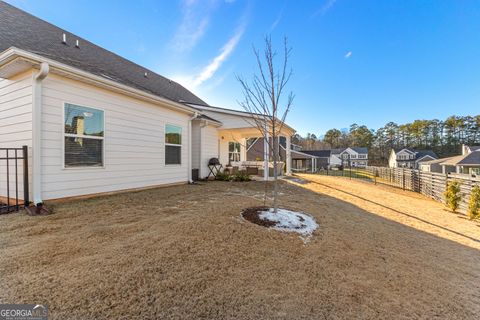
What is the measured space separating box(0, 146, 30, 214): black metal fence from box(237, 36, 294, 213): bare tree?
15.7 ft

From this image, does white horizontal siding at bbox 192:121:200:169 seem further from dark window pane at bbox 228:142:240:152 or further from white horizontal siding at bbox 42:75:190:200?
dark window pane at bbox 228:142:240:152

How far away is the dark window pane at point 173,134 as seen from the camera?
7473mm

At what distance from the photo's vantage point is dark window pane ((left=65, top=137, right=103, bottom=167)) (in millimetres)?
4617

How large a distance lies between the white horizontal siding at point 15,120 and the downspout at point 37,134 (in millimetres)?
263

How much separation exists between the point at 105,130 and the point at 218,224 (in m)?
4.20

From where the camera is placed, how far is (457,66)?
15359 millimetres

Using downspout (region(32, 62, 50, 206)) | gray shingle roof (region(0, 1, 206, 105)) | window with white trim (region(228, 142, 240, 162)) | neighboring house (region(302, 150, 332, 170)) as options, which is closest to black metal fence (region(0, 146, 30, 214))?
downspout (region(32, 62, 50, 206))

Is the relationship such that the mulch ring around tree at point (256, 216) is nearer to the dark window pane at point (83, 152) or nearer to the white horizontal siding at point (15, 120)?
the dark window pane at point (83, 152)

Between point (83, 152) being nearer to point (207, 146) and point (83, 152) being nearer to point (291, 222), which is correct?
point (291, 222)

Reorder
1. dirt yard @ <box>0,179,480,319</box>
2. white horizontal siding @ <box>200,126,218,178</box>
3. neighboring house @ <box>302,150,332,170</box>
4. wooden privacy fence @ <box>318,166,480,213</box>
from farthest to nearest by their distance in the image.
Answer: neighboring house @ <box>302,150,332,170</box>, white horizontal siding @ <box>200,126,218,178</box>, wooden privacy fence @ <box>318,166,480,213</box>, dirt yard @ <box>0,179,480,319</box>

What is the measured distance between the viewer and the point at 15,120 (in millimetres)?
4430

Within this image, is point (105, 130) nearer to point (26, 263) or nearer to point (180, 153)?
point (180, 153)

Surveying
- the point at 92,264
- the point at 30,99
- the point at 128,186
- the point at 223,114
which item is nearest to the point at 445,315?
the point at 92,264

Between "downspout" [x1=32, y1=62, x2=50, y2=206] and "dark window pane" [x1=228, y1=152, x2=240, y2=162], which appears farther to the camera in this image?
"dark window pane" [x1=228, y1=152, x2=240, y2=162]
